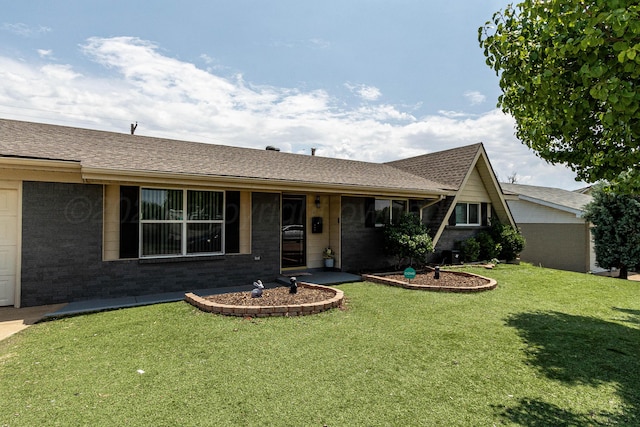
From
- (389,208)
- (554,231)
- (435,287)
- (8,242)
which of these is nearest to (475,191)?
(389,208)

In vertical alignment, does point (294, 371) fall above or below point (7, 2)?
below

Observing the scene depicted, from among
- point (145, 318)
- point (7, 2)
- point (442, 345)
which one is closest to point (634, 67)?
point (442, 345)

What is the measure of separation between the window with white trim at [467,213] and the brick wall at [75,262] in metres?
10.7

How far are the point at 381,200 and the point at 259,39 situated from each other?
6895 millimetres

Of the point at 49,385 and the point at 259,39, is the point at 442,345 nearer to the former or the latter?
the point at 49,385

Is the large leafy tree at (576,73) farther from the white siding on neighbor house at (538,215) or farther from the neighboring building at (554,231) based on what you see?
the white siding on neighbor house at (538,215)

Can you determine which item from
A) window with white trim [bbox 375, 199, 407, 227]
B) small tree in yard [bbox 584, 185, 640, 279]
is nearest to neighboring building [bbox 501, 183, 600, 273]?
small tree in yard [bbox 584, 185, 640, 279]

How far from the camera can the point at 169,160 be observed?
8500 mm

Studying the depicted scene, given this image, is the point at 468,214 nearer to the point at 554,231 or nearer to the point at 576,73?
the point at 554,231

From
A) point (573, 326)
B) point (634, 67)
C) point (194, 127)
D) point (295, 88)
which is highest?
point (295, 88)

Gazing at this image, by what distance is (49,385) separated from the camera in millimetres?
3709

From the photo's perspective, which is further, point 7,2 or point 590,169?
point 7,2

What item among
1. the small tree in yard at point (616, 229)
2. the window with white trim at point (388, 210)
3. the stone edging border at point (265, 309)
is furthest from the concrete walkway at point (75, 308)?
the small tree in yard at point (616, 229)

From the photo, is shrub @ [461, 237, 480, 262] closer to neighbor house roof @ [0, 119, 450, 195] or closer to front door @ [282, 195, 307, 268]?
neighbor house roof @ [0, 119, 450, 195]
